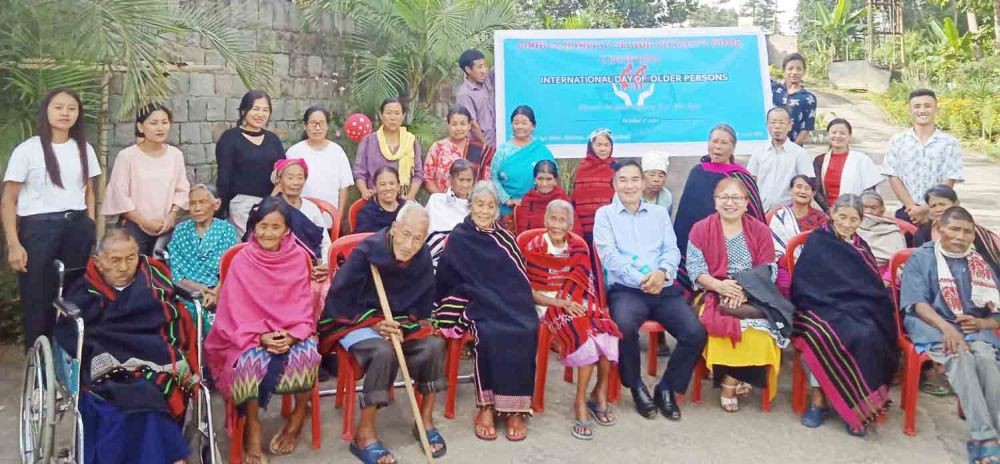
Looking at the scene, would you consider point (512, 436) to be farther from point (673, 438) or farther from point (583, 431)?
point (673, 438)

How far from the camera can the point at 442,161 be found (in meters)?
5.51

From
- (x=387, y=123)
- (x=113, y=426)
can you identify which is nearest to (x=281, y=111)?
(x=387, y=123)

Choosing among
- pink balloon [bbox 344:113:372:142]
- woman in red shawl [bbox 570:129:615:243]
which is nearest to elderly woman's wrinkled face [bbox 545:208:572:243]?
woman in red shawl [bbox 570:129:615:243]

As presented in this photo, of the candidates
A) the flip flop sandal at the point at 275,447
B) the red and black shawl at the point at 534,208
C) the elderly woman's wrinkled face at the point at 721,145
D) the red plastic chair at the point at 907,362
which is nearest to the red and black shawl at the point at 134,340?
the flip flop sandal at the point at 275,447

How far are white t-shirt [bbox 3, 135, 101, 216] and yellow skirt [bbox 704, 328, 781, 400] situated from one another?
327 cm

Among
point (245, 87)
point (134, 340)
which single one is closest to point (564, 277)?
point (134, 340)

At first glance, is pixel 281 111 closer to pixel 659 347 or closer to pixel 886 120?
pixel 659 347

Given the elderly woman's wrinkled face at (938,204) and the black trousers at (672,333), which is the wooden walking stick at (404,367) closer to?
the black trousers at (672,333)

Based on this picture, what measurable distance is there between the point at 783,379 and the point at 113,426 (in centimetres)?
349

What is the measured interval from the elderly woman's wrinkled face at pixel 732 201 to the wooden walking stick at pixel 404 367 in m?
1.88

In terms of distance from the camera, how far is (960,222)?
3.95 m

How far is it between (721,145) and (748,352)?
1.35 m

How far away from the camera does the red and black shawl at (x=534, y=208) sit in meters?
4.89

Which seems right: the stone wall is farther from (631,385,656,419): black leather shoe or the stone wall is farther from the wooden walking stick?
(631,385,656,419): black leather shoe
